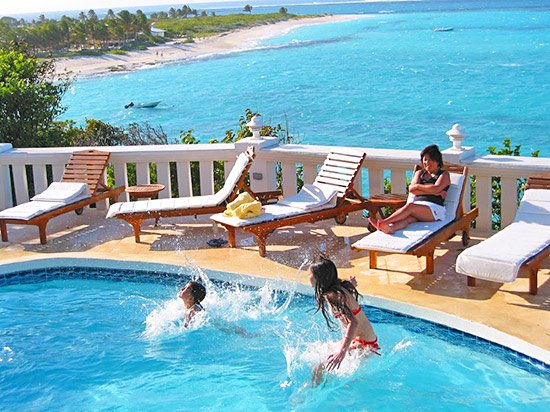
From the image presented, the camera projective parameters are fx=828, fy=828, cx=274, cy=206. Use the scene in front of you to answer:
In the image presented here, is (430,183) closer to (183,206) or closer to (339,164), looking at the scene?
(339,164)

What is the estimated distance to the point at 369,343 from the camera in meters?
5.63

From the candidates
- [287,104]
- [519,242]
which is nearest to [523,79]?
[287,104]

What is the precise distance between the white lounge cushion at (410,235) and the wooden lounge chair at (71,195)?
349 cm

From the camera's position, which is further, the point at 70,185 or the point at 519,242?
the point at 70,185

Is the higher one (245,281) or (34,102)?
(34,102)

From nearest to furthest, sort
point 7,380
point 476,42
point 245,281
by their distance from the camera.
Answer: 1. point 7,380
2. point 245,281
3. point 476,42

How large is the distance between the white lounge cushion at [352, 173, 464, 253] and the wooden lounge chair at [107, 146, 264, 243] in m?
1.84

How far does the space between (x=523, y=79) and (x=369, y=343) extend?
51633mm

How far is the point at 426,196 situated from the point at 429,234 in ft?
2.03

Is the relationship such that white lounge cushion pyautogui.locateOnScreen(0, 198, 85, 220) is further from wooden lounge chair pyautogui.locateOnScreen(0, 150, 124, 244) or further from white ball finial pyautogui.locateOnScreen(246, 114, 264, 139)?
white ball finial pyautogui.locateOnScreen(246, 114, 264, 139)

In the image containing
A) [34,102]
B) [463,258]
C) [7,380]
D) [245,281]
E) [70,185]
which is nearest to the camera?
[7,380]

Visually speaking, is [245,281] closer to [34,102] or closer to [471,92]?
[34,102]

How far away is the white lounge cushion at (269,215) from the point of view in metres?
8.09

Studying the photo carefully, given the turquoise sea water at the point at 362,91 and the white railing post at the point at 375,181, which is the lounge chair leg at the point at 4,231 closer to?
the white railing post at the point at 375,181
